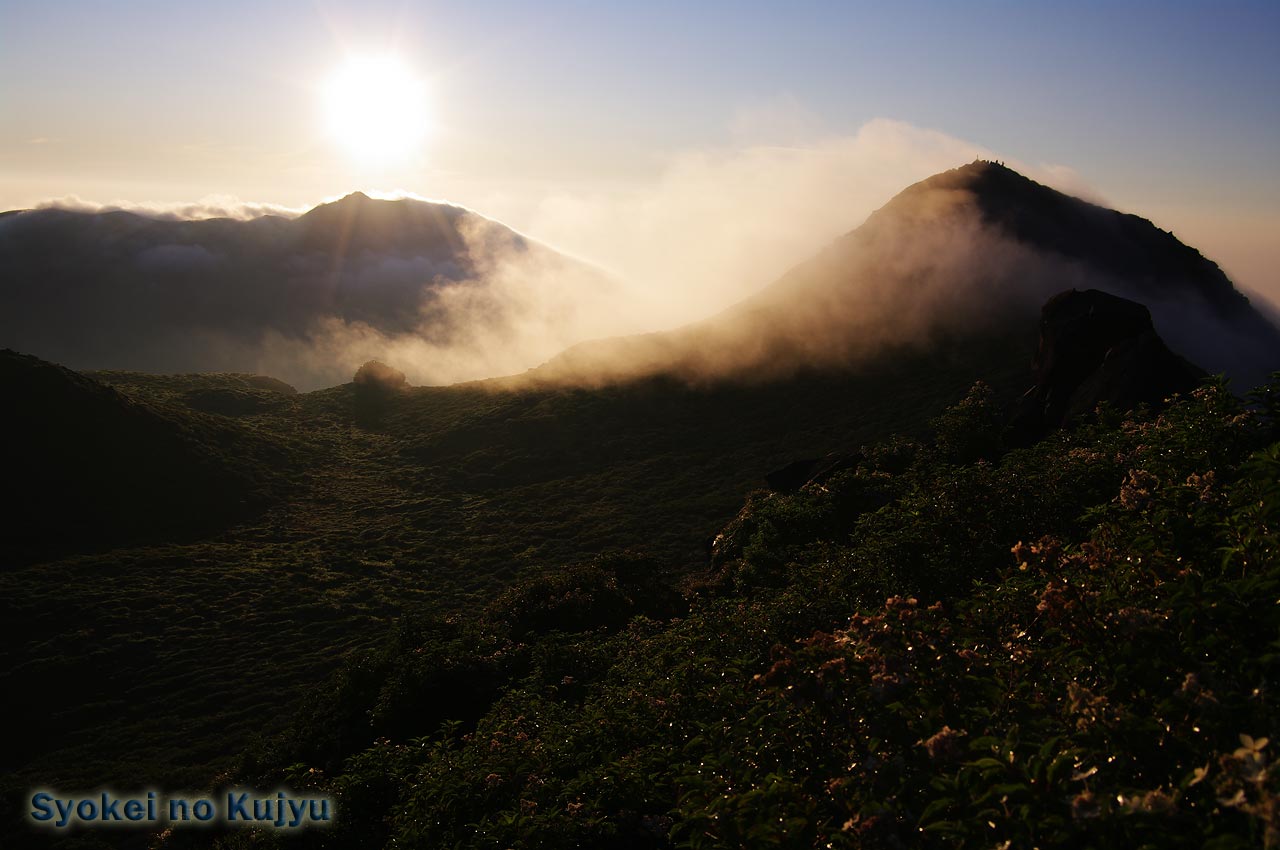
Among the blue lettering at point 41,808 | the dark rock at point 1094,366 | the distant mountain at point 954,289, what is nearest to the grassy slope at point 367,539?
the blue lettering at point 41,808

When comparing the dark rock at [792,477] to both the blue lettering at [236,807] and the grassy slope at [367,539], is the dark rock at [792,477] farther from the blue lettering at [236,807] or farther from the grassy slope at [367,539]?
the blue lettering at [236,807]

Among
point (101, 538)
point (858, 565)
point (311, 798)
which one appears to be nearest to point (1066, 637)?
point (858, 565)

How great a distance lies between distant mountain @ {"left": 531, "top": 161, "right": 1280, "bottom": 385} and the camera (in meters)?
50.6

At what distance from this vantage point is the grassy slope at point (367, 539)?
22.7 meters

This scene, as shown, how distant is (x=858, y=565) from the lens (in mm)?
11789

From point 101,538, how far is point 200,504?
5369 mm

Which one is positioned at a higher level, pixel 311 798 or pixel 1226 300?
pixel 1226 300

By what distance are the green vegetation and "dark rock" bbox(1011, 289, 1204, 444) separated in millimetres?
8878

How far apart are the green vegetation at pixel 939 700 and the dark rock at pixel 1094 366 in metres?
8.88

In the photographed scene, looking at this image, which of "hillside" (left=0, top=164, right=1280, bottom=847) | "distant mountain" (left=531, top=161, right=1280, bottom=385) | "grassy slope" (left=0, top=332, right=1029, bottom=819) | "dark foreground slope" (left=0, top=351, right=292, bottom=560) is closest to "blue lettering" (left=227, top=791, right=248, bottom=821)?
"hillside" (left=0, top=164, right=1280, bottom=847)

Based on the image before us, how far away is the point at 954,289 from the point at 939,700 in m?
54.5

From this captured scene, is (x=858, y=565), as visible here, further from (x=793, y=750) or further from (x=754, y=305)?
(x=754, y=305)

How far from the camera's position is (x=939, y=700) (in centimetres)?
519

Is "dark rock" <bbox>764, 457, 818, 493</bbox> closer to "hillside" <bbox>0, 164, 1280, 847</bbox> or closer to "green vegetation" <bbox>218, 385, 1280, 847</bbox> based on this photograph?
"hillside" <bbox>0, 164, 1280, 847</bbox>
